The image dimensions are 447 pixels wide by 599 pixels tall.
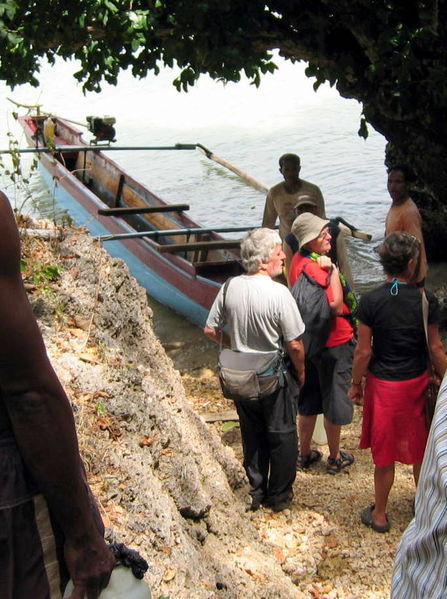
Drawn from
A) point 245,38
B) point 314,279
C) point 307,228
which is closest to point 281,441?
point 314,279

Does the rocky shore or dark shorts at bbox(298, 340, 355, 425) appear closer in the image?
the rocky shore

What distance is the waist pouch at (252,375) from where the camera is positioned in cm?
496

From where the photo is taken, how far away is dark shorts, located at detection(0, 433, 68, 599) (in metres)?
1.91

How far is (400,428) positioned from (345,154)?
61.1ft

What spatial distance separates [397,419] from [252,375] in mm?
896

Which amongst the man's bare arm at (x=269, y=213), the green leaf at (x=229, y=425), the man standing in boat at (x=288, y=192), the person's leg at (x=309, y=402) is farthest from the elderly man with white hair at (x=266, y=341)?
the man's bare arm at (x=269, y=213)

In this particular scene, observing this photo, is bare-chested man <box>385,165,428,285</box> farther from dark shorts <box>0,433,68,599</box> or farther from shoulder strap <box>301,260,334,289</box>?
dark shorts <box>0,433,68,599</box>

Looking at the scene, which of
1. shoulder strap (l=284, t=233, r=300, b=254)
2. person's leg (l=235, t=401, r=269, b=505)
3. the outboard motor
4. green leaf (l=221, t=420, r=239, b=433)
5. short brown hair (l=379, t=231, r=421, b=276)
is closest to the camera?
short brown hair (l=379, t=231, r=421, b=276)

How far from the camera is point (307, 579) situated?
4.70 metres

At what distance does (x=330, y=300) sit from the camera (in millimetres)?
5359

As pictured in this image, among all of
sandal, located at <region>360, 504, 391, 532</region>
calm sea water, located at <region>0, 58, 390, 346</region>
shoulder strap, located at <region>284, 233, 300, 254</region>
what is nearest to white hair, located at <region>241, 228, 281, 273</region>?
shoulder strap, located at <region>284, 233, 300, 254</region>

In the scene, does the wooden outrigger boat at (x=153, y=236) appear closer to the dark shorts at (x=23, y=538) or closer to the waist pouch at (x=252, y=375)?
the waist pouch at (x=252, y=375)

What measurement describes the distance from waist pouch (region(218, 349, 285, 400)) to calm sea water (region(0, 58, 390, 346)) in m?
7.51

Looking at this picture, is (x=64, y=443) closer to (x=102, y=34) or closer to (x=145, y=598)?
(x=145, y=598)
